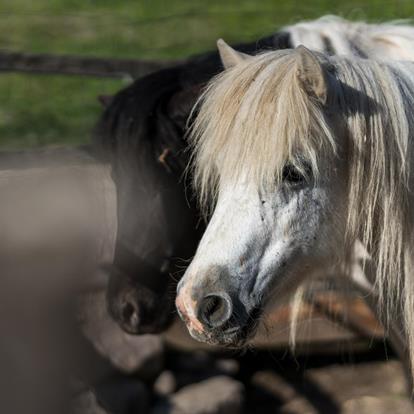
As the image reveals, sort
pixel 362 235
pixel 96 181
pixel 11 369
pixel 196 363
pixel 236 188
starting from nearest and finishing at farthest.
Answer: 1. pixel 236 188
2. pixel 362 235
3. pixel 11 369
4. pixel 96 181
5. pixel 196 363

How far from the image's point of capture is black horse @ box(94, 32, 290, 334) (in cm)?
320

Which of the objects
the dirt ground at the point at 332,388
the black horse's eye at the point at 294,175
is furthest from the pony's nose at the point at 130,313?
the dirt ground at the point at 332,388

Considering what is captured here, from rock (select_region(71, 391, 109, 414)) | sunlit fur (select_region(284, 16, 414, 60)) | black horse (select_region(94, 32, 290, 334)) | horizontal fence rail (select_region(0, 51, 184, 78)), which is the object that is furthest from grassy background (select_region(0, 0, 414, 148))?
sunlit fur (select_region(284, 16, 414, 60))

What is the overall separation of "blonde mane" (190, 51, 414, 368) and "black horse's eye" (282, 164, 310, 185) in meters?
0.02

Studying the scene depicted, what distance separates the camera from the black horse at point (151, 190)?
320cm

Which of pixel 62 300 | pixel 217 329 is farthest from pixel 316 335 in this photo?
pixel 217 329

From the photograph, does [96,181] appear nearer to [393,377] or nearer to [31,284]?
[31,284]

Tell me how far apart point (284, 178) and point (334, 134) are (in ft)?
0.59

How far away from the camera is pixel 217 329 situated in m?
2.34

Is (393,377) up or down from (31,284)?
down

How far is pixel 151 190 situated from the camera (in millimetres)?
3215

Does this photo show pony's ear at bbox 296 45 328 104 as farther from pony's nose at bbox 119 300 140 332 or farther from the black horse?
pony's nose at bbox 119 300 140 332

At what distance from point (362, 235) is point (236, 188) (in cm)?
42

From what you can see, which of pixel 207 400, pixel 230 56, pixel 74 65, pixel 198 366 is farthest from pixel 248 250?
pixel 74 65
